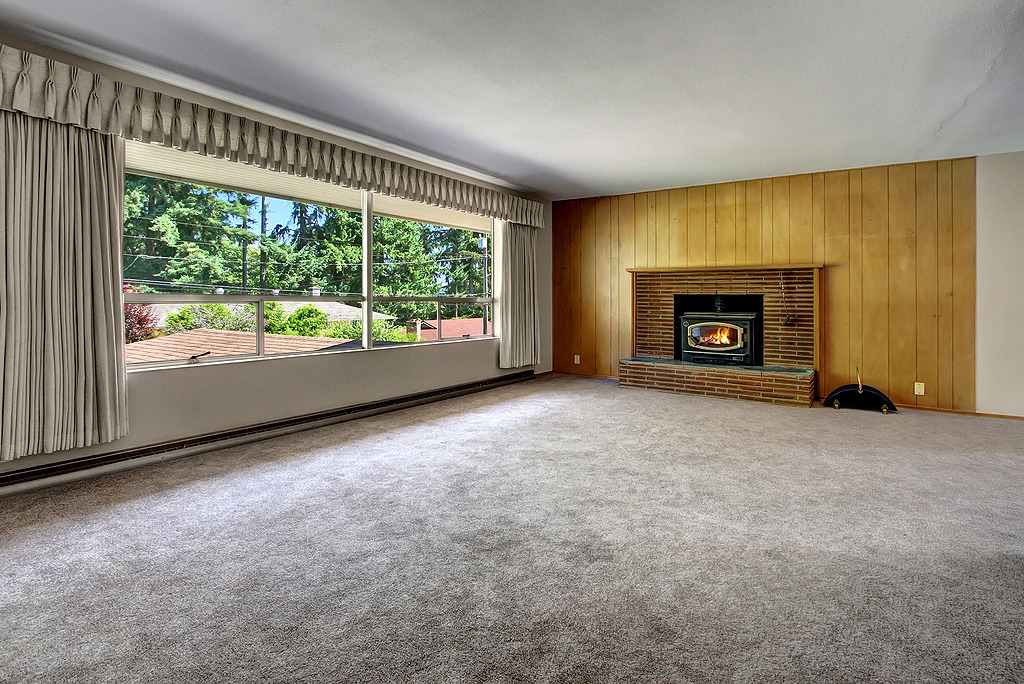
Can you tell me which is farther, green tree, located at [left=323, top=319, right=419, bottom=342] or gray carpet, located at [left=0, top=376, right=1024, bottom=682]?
green tree, located at [left=323, top=319, right=419, bottom=342]

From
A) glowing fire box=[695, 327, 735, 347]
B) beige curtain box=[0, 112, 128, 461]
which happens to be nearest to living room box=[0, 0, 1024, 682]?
beige curtain box=[0, 112, 128, 461]

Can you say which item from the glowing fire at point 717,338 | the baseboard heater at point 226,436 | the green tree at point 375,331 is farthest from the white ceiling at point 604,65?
the baseboard heater at point 226,436

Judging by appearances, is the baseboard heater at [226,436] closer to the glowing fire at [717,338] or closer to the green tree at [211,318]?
the green tree at [211,318]

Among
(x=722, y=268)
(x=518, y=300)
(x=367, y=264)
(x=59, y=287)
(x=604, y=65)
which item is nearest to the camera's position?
(x=59, y=287)

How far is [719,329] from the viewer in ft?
19.5

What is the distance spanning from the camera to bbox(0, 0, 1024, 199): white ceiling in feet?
8.25

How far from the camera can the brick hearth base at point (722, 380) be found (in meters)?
5.09

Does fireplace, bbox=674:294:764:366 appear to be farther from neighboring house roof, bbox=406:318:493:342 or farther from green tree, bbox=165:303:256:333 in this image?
green tree, bbox=165:303:256:333

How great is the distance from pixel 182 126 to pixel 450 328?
9.96 feet

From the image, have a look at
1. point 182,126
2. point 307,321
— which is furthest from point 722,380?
point 182,126

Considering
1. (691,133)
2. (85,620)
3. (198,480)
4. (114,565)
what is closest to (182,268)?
(198,480)

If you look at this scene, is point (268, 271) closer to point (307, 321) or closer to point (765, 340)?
point (307, 321)

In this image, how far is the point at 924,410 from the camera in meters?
4.93

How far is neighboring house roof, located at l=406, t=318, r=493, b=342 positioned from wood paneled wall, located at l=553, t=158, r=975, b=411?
1819mm
